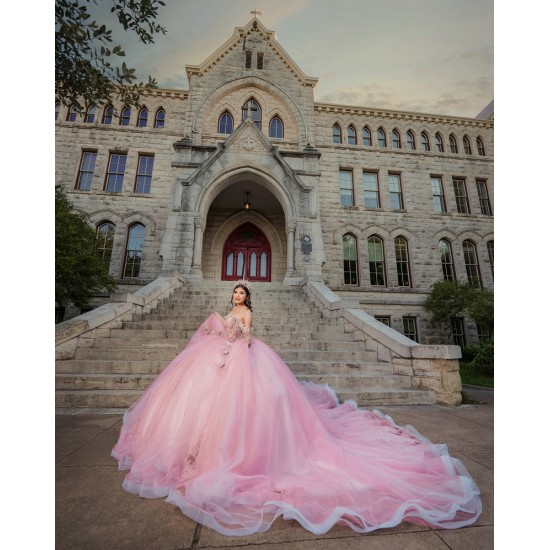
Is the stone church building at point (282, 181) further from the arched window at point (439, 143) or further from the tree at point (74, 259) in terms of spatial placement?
the tree at point (74, 259)

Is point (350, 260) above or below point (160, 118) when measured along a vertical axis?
below

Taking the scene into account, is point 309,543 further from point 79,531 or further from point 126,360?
point 126,360

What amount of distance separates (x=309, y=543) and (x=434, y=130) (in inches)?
845

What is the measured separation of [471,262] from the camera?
15891 millimetres

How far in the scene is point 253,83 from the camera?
1559 cm

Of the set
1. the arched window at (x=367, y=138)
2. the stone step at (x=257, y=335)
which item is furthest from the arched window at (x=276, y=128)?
the stone step at (x=257, y=335)

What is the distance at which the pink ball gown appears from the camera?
70.7 inches

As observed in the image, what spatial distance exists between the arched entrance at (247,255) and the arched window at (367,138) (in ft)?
28.4

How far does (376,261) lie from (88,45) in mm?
14466

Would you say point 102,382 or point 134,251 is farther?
point 134,251

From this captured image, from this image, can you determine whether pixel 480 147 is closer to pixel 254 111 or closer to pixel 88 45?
pixel 254 111

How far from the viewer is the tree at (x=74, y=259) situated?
23.8 feet

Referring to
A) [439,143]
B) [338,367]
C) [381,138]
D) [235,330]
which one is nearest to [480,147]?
[439,143]
